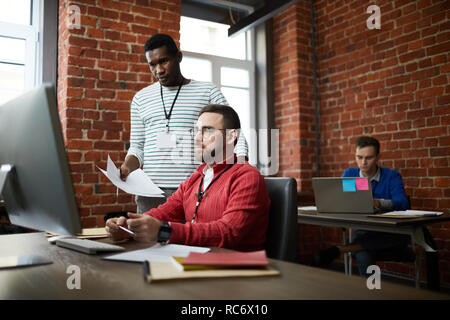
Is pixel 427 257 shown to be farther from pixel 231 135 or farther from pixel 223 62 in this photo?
pixel 223 62

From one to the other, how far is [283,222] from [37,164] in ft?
2.65

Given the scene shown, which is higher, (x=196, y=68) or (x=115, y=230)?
(x=196, y=68)

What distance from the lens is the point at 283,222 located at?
1307 millimetres

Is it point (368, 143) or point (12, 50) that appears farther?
point (12, 50)

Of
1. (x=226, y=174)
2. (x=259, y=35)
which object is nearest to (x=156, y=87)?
(x=226, y=174)

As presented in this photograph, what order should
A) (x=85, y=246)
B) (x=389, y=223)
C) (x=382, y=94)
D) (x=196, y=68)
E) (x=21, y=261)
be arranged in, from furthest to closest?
(x=196, y=68), (x=382, y=94), (x=389, y=223), (x=85, y=246), (x=21, y=261)

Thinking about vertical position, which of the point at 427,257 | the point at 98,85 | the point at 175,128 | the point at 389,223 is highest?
the point at 98,85

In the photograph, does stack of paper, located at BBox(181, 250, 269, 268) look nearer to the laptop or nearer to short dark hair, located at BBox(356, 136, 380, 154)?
the laptop

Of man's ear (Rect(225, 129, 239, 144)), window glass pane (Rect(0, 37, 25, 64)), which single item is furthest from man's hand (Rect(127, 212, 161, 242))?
window glass pane (Rect(0, 37, 25, 64))

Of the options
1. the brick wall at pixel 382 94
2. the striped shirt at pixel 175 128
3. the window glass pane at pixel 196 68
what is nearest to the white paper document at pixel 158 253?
the striped shirt at pixel 175 128

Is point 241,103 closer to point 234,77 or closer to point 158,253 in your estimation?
point 234,77

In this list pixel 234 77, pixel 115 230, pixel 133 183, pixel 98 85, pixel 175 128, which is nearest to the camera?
pixel 115 230

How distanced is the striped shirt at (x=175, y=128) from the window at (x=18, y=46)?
1.39 m

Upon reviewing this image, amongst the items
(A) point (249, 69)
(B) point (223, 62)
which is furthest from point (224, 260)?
(A) point (249, 69)
